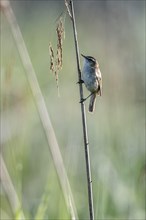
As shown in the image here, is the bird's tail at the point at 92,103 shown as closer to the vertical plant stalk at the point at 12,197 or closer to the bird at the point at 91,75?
the bird at the point at 91,75

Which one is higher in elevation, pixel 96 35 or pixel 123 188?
pixel 96 35

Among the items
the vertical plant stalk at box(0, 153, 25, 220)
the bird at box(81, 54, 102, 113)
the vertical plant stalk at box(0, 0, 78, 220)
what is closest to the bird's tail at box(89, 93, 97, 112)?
the bird at box(81, 54, 102, 113)

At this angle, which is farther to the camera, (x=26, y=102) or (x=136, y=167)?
(x=26, y=102)

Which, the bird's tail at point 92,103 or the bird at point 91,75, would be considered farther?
the bird's tail at point 92,103

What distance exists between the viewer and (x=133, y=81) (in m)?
4.02

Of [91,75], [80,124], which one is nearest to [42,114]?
[91,75]

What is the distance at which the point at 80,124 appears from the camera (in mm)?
4570

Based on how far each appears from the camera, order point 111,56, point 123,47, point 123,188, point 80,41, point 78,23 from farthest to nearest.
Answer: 1. point 78,23
2. point 80,41
3. point 111,56
4. point 123,47
5. point 123,188

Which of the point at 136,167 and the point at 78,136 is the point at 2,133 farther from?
the point at 136,167

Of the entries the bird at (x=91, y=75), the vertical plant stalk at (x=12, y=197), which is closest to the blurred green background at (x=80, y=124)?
the vertical plant stalk at (x=12, y=197)

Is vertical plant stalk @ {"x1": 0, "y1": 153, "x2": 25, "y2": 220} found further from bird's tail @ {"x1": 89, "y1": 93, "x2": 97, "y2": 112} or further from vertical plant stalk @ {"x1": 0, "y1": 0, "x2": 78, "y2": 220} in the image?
bird's tail @ {"x1": 89, "y1": 93, "x2": 97, "y2": 112}

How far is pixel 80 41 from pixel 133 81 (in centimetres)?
199

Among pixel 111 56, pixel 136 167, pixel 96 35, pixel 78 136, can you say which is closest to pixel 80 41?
pixel 96 35

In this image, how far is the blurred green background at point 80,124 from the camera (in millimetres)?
3342
